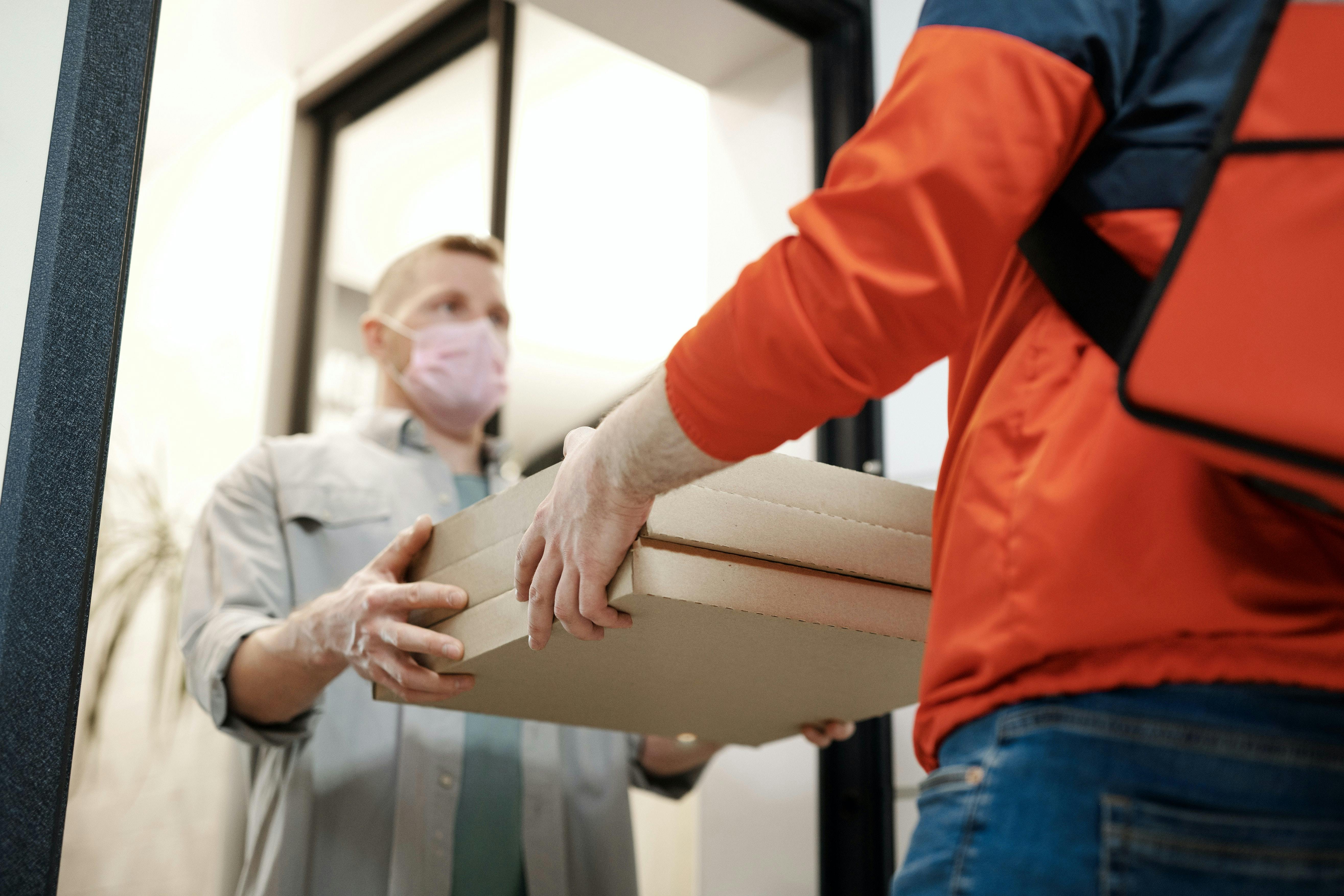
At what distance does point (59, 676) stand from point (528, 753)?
0.91 metres

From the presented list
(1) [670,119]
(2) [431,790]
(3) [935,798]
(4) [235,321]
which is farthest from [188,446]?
(3) [935,798]

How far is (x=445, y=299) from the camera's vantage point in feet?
6.88

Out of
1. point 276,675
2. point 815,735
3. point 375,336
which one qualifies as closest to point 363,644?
point 276,675

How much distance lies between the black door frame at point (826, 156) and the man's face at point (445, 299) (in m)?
0.67

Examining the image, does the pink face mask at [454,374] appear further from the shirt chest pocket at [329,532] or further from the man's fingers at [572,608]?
the man's fingers at [572,608]

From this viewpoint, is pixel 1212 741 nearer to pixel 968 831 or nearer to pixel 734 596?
pixel 968 831

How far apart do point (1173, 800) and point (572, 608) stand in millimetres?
457

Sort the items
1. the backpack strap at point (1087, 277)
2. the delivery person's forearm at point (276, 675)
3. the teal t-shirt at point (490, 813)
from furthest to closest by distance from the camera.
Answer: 1. the teal t-shirt at point (490, 813)
2. the delivery person's forearm at point (276, 675)
3. the backpack strap at point (1087, 277)

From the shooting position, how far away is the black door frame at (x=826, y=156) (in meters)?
1.77

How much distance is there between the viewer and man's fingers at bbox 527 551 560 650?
84cm

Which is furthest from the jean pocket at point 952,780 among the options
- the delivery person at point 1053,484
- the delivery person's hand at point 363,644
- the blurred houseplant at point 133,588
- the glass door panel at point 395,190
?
the glass door panel at point 395,190

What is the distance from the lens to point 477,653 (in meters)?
1.00

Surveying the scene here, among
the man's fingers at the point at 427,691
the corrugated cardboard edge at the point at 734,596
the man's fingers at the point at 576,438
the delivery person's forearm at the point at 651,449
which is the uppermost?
the man's fingers at the point at 576,438

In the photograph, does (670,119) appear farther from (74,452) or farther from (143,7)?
(74,452)
